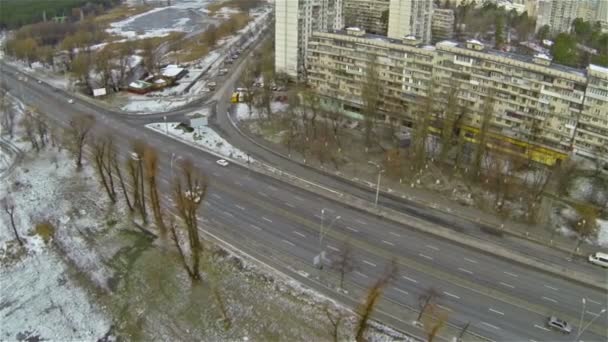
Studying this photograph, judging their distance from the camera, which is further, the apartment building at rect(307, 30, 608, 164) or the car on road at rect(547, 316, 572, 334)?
the apartment building at rect(307, 30, 608, 164)

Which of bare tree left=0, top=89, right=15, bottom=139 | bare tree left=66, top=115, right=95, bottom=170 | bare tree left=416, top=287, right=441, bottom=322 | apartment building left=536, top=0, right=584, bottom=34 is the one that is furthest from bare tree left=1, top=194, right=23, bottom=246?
apartment building left=536, top=0, right=584, bottom=34

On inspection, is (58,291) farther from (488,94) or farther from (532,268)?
(488,94)

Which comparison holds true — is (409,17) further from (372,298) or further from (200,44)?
(372,298)

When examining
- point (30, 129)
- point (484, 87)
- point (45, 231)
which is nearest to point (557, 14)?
point (484, 87)

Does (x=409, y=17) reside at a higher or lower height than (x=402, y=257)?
higher

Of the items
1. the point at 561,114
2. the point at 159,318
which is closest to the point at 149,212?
the point at 159,318

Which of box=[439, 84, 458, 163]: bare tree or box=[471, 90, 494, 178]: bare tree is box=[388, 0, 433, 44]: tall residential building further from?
box=[471, 90, 494, 178]: bare tree
